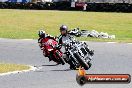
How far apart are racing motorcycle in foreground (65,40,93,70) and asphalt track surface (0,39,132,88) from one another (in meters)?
2.19

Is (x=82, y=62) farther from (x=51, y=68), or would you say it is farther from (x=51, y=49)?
(x=51, y=68)

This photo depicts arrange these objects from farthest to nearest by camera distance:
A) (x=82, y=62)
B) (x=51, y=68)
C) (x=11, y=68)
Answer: (x=51, y=68)
(x=11, y=68)
(x=82, y=62)

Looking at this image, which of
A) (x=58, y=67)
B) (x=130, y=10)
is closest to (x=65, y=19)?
(x=130, y=10)

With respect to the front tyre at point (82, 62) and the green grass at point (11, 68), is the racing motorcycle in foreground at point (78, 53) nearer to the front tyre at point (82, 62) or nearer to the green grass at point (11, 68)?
the front tyre at point (82, 62)

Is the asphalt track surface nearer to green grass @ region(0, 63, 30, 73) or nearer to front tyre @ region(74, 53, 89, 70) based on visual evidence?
green grass @ region(0, 63, 30, 73)

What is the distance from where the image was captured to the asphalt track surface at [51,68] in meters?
11.4

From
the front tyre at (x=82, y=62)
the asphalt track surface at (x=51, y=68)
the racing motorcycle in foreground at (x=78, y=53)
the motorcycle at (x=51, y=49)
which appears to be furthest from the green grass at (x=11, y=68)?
the front tyre at (x=82, y=62)

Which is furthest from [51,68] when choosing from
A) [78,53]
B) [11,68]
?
[78,53]

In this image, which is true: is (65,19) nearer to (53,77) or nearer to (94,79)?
(53,77)

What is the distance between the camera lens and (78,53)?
8586 millimetres

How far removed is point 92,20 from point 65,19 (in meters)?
3.00

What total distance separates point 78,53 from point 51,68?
20.6 ft

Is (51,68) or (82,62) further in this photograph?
(51,68)

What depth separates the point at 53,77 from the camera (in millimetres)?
12820
